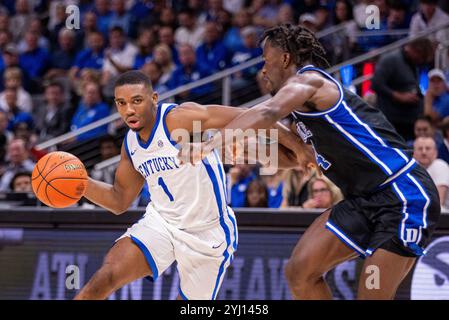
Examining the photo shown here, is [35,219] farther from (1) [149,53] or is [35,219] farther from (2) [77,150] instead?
(1) [149,53]

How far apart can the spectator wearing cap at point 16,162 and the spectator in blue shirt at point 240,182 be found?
232 centimetres

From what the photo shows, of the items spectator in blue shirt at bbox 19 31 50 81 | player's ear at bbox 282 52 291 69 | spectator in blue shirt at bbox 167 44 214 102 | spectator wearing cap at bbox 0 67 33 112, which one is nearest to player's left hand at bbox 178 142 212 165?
player's ear at bbox 282 52 291 69

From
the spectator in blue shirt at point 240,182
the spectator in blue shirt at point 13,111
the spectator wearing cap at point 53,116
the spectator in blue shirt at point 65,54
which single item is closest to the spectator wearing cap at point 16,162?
the spectator wearing cap at point 53,116

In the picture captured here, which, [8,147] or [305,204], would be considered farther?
[8,147]

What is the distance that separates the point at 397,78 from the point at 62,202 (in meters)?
4.54

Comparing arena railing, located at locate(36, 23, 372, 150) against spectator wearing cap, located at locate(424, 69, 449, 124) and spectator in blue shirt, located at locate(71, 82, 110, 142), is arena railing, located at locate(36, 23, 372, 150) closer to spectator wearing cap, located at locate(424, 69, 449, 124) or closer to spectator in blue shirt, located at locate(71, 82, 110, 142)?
spectator in blue shirt, located at locate(71, 82, 110, 142)

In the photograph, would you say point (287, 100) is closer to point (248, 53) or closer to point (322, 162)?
point (322, 162)

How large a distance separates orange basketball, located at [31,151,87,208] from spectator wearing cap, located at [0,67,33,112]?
610 centimetres

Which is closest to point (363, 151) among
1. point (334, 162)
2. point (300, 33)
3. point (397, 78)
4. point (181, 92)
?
point (334, 162)

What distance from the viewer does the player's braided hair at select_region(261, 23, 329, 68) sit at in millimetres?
4555

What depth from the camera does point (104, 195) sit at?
5.16 metres

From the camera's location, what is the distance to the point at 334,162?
178 inches

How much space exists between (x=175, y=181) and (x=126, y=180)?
371mm

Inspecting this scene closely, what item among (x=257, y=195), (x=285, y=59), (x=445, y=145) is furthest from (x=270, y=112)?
(x=445, y=145)
